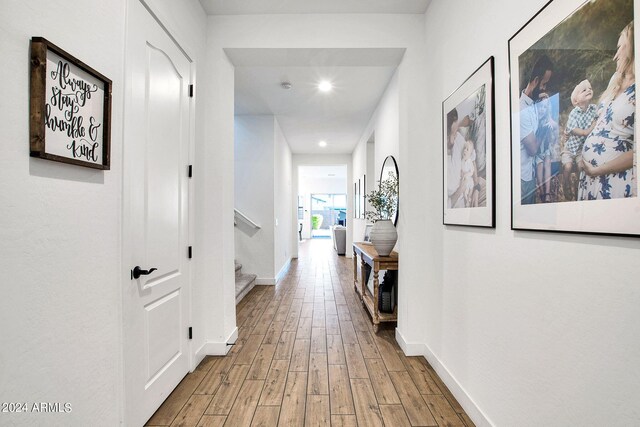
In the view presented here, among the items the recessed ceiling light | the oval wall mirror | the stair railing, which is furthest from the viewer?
the stair railing

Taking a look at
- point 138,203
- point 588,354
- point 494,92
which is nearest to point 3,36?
point 138,203

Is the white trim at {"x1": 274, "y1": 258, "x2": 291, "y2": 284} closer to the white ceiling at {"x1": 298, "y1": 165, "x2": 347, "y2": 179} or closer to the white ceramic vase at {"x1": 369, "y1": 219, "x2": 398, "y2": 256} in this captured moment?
the white ceramic vase at {"x1": 369, "y1": 219, "x2": 398, "y2": 256}

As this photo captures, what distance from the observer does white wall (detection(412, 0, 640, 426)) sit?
3.10 feet

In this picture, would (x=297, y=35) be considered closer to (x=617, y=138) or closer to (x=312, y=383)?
(x=617, y=138)

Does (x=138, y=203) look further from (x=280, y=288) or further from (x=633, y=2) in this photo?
(x=280, y=288)

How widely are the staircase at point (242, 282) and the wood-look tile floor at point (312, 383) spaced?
2.20 feet

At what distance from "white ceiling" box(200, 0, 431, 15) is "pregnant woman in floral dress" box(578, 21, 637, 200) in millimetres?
1907

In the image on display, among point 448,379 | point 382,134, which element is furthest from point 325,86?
point 448,379

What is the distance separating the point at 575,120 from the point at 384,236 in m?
2.03

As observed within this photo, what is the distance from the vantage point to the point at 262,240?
5082 millimetres

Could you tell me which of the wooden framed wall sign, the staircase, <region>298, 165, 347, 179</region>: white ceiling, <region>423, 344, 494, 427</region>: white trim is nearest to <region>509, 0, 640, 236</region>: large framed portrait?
<region>423, 344, 494, 427</region>: white trim

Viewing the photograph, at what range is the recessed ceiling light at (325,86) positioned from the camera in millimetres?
3748

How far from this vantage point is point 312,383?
2113mm

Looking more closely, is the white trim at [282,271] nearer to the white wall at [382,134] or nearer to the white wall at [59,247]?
the white wall at [382,134]
